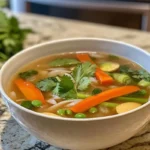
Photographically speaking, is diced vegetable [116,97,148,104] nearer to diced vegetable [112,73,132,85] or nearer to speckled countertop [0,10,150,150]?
diced vegetable [112,73,132,85]

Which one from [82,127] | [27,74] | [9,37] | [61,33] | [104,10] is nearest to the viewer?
[82,127]

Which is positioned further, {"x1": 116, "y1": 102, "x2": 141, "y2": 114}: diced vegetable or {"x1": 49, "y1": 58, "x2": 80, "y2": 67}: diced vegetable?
{"x1": 49, "y1": 58, "x2": 80, "y2": 67}: diced vegetable

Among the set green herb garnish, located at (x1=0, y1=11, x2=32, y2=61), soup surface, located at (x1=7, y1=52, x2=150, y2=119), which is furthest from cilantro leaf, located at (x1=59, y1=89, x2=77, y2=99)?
green herb garnish, located at (x1=0, y1=11, x2=32, y2=61)

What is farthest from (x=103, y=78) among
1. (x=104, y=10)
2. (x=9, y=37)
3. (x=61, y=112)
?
(x=104, y=10)

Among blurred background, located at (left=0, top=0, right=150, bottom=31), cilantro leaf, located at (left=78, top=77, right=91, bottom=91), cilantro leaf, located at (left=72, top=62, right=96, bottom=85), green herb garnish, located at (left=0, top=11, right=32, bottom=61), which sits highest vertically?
cilantro leaf, located at (left=72, top=62, right=96, bottom=85)

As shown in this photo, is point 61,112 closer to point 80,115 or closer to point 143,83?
point 80,115

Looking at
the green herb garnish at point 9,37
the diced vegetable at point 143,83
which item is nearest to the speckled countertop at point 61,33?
the green herb garnish at point 9,37

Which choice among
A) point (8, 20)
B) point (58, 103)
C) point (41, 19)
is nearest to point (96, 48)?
point (58, 103)
